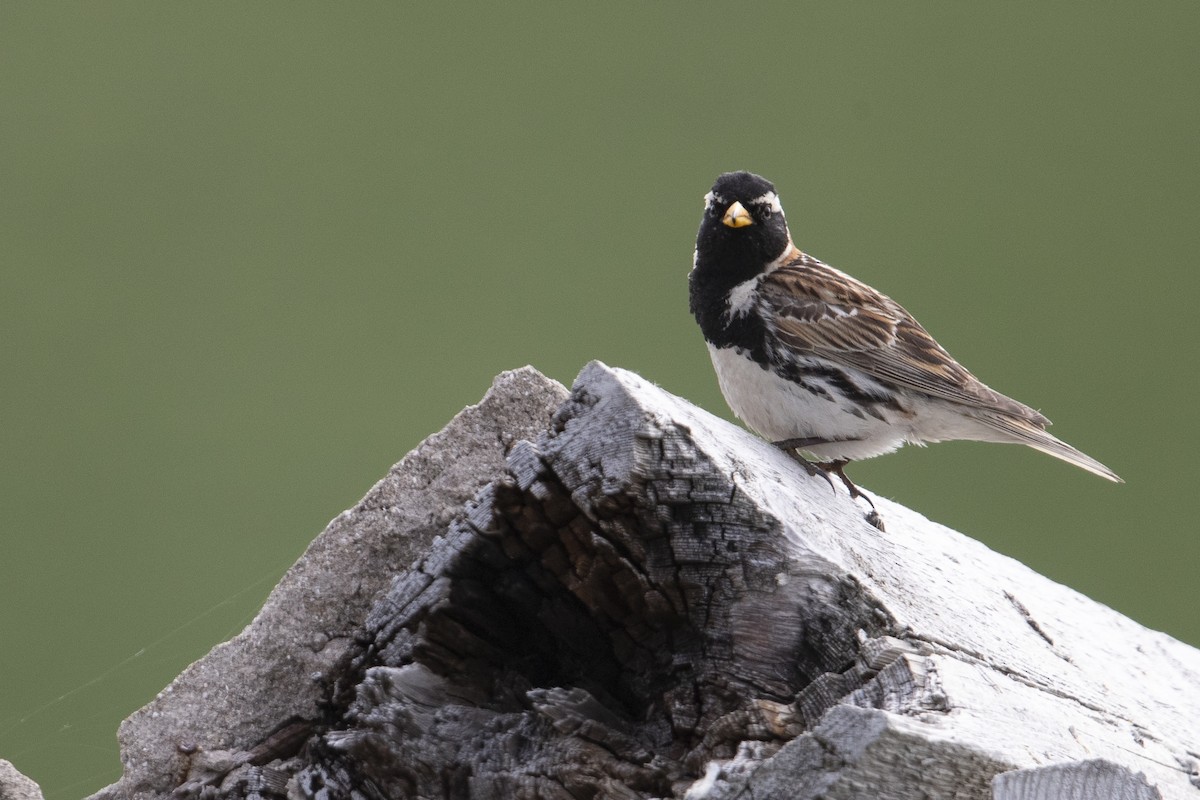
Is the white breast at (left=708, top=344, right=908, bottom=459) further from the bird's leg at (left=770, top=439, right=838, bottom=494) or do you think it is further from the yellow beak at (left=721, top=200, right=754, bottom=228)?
the yellow beak at (left=721, top=200, right=754, bottom=228)

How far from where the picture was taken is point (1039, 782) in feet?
3.76

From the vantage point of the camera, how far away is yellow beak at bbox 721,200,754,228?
262cm

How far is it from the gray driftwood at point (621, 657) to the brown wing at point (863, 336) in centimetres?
67

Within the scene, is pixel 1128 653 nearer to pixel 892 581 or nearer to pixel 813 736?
pixel 892 581

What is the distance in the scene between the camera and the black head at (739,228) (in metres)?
2.69

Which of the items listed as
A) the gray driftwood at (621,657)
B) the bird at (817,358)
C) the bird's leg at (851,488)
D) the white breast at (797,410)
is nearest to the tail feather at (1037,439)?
the bird at (817,358)

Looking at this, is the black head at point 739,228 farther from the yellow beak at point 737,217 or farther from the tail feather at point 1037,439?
the tail feather at point 1037,439

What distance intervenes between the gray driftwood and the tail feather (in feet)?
2.68

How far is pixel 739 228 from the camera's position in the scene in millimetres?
2703

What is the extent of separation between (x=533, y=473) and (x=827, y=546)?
1.16 ft

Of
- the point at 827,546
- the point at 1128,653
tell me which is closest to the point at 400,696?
the point at 827,546

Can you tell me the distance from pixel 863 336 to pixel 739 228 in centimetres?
34

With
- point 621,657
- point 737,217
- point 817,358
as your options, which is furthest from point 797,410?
point 621,657

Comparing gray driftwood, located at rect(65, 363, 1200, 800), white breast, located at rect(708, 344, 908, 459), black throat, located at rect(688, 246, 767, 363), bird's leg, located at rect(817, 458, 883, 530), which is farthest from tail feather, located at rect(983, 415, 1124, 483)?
gray driftwood, located at rect(65, 363, 1200, 800)
